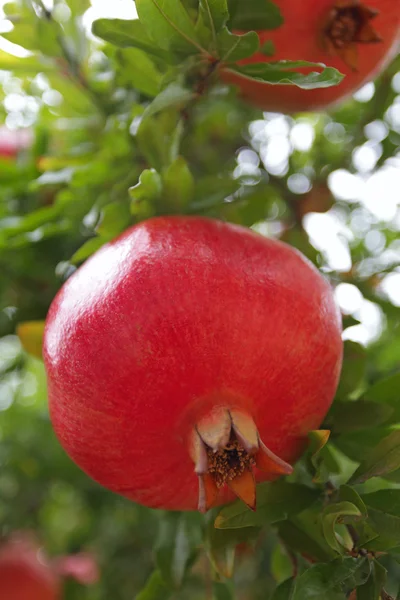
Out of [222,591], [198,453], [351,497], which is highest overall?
[198,453]

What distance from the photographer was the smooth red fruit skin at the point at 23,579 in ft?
5.24

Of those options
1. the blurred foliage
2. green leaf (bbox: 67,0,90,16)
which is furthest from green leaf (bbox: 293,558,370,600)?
green leaf (bbox: 67,0,90,16)

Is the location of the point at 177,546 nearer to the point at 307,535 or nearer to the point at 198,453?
the point at 307,535

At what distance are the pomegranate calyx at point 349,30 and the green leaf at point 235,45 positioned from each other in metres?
0.14

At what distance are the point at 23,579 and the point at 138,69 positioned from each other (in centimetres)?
138

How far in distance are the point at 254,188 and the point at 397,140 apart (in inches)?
11.7

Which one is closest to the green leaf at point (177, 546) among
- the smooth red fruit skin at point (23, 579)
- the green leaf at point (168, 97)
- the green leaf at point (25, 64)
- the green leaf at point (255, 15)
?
the green leaf at point (168, 97)

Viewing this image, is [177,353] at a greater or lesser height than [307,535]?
greater

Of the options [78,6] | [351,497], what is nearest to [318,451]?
[351,497]

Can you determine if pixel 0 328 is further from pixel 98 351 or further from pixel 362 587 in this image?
pixel 362 587

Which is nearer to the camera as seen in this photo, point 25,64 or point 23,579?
point 25,64

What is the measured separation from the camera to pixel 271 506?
64 centimetres

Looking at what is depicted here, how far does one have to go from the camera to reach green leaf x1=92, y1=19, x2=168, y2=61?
0.68 metres

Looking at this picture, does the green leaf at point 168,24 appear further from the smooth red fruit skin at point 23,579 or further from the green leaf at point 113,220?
the smooth red fruit skin at point 23,579
